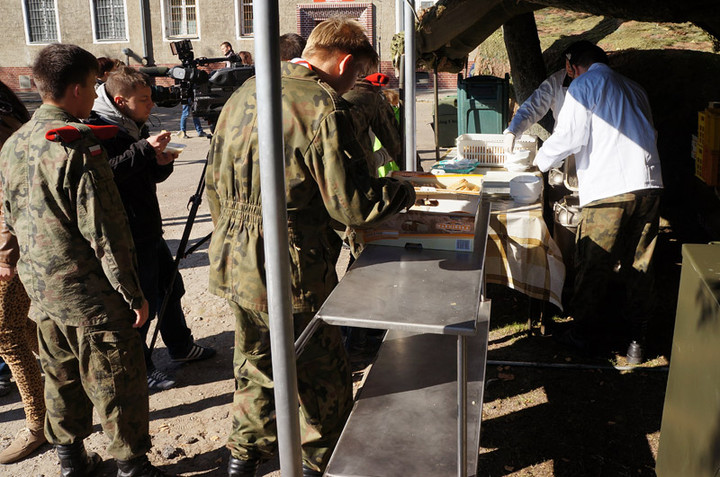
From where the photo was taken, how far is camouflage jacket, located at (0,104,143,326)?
2.55 m

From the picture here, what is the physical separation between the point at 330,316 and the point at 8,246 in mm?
1826

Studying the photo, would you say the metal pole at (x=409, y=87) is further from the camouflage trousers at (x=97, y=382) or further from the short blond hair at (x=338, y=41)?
the camouflage trousers at (x=97, y=382)

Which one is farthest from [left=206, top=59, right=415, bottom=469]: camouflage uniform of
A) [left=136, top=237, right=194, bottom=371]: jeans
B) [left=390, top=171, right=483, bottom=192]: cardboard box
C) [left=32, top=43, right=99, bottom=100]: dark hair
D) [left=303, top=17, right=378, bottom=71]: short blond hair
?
[left=136, top=237, right=194, bottom=371]: jeans

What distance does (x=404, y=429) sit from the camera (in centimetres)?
264

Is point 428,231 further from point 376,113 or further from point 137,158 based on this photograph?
point 376,113

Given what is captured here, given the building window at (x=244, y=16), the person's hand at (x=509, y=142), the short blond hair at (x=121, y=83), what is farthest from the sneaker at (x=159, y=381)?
the building window at (x=244, y=16)

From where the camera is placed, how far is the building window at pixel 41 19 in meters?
26.4

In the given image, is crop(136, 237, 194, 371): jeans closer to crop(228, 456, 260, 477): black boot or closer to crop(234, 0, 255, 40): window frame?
crop(228, 456, 260, 477): black boot

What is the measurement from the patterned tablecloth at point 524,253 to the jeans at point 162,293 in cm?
191

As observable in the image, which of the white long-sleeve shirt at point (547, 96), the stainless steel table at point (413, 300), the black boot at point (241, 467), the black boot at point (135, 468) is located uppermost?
the white long-sleeve shirt at point (547, 96)

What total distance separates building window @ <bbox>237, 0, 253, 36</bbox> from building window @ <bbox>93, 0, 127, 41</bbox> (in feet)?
15.7

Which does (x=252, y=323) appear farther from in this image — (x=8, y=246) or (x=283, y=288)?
(x=8, y=246)

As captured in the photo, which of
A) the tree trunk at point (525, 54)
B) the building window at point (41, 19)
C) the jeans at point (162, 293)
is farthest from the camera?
the building window at point (41, 19)

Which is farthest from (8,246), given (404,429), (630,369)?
(630,369)
